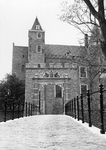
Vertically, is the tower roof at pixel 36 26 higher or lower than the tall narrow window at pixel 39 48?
higher

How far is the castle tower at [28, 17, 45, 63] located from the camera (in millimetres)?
37447

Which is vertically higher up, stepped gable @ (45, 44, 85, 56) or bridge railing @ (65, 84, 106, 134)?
stepped gable @ (45, 44, 85, 56)

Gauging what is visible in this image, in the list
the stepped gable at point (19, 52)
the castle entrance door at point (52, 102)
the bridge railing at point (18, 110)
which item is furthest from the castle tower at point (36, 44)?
the bridge railing at point (18, 110)

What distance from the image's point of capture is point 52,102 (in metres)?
28.4

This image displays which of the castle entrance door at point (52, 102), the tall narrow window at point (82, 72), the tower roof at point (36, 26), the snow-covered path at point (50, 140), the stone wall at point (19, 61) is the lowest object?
the castle entrance door at point (52, 102)

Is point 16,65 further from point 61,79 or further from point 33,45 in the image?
point 61,79

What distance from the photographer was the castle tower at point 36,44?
1474 inches

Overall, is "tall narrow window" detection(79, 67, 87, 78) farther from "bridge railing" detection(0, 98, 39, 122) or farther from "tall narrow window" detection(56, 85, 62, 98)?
"bridge railing" detection(0, 98, 39, 122)

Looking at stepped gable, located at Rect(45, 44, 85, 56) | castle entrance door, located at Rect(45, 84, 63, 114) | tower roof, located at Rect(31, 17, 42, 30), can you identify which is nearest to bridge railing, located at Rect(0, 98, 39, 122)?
castle entrance door, located at Rect(45, 84, 63, 114)

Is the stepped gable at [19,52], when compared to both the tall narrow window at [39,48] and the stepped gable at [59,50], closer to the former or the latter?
the stepped gable at [59,50]

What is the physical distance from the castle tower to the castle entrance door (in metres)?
9.30

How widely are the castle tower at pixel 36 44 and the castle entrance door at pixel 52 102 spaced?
366 inches

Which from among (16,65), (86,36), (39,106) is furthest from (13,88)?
(86,36)

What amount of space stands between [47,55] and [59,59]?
2485 mm
